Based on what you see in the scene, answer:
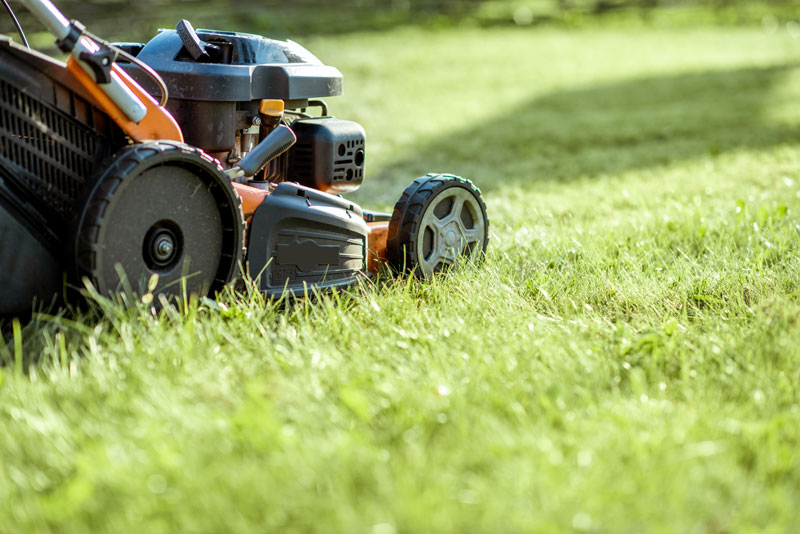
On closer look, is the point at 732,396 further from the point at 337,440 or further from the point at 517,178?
the point at 517,178

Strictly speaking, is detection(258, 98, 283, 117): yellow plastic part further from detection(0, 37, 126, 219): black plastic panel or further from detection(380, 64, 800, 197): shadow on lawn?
detection(380, 64, 800, 197): shadow on lawn

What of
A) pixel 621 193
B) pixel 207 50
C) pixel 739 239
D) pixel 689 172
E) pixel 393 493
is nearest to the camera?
pixel 393 493

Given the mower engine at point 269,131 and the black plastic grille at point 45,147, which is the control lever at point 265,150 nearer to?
the mower engine at point 269,131

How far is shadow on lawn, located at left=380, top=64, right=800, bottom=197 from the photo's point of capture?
18.7ft

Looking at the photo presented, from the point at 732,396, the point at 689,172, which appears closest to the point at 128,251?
the point at 732,396

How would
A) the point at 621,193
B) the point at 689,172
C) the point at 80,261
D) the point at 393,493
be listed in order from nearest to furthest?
the point at 393,493 → the point at 80,261 → the point at 621,193 → the point at 689,172

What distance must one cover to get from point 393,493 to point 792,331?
49.8 inches

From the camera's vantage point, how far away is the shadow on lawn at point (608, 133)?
571cm

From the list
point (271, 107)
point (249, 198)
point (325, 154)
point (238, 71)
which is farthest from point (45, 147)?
point (325, 154)

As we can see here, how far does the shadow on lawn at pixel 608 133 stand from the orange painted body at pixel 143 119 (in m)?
2.89

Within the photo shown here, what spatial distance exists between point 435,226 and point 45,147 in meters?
1.29

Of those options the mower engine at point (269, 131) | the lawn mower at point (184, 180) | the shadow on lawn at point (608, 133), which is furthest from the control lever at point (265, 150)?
the shadow on lawn at point (608, 133)

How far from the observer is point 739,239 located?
3229 millimetres

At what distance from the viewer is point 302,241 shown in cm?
256
